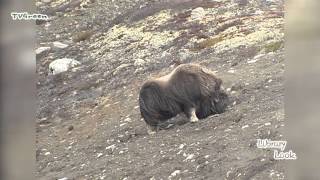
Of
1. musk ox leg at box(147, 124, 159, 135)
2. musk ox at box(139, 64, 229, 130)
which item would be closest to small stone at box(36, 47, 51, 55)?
musk ox at box(139, 64, 229, 130)

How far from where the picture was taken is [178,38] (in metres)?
3.41

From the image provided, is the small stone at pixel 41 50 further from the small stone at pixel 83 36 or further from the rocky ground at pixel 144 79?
the small stone at pixel 83 36

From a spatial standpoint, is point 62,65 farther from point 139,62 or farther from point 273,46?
point 273,46

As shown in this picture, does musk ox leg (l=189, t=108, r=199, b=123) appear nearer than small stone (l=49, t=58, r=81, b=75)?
Yes

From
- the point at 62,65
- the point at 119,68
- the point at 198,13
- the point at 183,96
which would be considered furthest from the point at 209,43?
the point at 62,65

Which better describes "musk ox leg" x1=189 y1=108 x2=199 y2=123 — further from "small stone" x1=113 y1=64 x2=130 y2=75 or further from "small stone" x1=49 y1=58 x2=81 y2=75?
"small stone" x1=49 y1=58 x2=81 y2=75

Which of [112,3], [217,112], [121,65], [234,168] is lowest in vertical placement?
[234,168]

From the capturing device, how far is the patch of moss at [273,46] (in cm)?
320

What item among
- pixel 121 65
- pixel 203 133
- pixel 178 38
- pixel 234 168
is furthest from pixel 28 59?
pixel 234 168

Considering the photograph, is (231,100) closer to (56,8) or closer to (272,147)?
(272,147)

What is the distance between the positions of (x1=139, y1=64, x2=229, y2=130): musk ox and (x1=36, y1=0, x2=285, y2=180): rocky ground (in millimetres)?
43

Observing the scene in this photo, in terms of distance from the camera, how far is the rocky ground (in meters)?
3.19

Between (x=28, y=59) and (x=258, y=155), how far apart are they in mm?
1356

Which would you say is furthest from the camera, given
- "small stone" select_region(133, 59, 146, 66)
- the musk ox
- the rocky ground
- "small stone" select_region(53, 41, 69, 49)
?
"small stone" select_region(53, 41, 69, 49)
